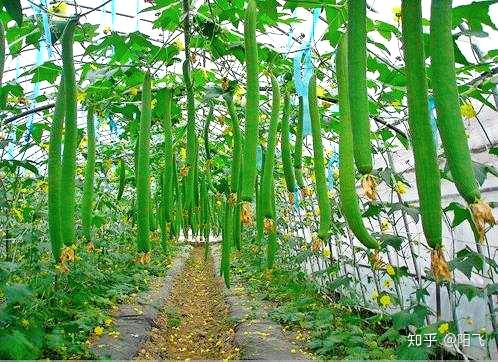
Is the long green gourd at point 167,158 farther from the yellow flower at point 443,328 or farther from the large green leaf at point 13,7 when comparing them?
the yellow flower at point 443,328

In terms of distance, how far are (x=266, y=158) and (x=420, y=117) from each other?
136cm

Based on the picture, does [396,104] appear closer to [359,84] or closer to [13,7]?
[359,84]

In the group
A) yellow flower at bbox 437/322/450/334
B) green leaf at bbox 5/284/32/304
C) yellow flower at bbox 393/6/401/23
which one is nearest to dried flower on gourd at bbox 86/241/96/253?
green leaf at bbox 5/284/32/304

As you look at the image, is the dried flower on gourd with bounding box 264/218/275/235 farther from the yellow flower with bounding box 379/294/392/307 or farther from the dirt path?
the dirt path

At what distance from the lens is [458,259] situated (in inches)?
156

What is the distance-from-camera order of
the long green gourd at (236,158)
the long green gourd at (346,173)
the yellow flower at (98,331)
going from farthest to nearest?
the yellow flower at (98,331) → the long green gourd at (236,158) → the long green gourd at (346,173)

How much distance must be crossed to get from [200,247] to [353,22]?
29.3m

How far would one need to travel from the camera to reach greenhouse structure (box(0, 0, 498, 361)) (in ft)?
4.83

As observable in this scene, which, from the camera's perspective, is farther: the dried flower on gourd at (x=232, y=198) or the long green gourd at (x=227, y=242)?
the long green gourd at (x=227, y=242)

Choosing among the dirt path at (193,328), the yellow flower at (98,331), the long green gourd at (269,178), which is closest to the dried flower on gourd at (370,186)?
the long green gourd at (269,178)

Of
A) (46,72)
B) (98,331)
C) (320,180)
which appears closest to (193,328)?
(98,331)

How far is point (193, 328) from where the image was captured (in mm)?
8680

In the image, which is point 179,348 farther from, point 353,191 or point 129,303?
point 353,191

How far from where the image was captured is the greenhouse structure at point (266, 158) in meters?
1.47
